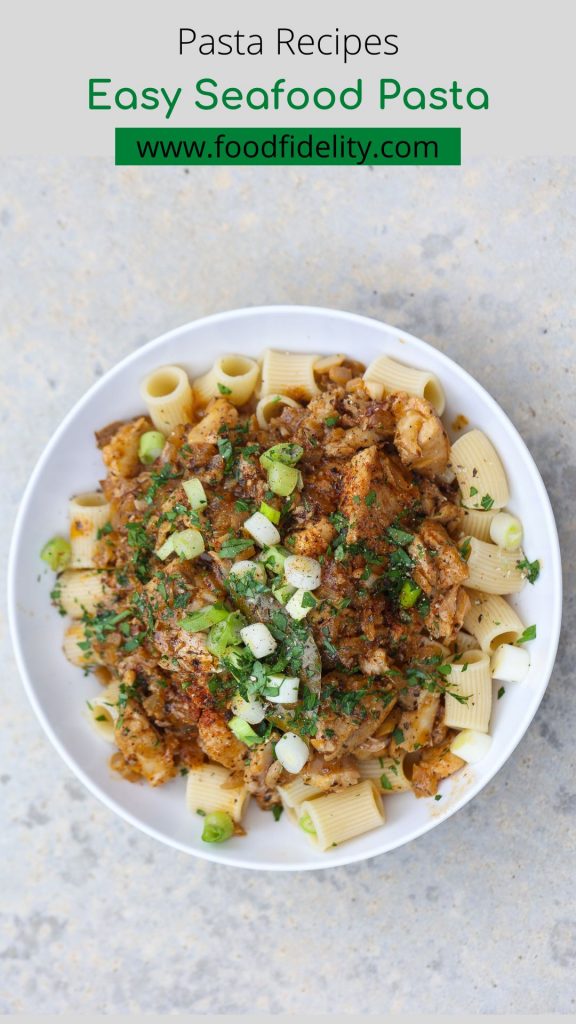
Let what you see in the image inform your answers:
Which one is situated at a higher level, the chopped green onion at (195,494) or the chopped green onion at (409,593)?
the chopped green onion at (195,494)

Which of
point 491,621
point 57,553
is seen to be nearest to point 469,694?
point 491,621

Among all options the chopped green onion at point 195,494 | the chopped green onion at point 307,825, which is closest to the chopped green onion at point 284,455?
the chopped green onion at point 195,494

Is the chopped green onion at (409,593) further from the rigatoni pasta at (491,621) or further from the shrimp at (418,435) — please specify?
the shrimp at (418,435)

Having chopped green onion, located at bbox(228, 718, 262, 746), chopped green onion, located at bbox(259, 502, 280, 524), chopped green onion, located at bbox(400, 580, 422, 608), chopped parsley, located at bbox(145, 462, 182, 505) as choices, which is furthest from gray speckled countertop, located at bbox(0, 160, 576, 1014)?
chopped green onion, located at bbox(259, 502, 280, 524)

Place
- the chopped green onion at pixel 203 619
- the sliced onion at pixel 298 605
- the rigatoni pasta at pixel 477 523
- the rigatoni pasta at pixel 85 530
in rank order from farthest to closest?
the rigatoni pasta at pixel 85 530
the rigatoni pasta at pixel 477 523
the chopped green onion at pixel 203 619
the sliced onion at pixel 298 605

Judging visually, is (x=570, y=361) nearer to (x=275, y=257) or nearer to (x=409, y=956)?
(x=275, y=257)

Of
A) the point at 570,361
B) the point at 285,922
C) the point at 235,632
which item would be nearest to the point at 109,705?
the point at 235,632

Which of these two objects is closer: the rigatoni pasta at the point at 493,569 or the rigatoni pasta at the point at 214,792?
the rigatoni pasta at the point at 493,569
